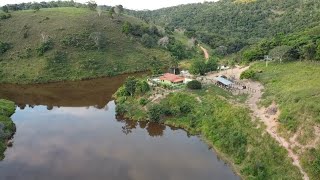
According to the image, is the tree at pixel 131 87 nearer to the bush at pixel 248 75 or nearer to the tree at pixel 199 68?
the tree at pixel 199 68

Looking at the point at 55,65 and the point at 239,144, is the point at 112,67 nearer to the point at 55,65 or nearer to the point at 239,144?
the point at 55,65

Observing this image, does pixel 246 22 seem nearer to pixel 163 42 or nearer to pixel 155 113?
pixel 163 42

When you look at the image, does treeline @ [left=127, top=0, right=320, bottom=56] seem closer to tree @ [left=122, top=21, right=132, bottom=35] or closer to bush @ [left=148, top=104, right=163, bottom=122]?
tree @ [left=122, top=21, right=132, bottom=35]

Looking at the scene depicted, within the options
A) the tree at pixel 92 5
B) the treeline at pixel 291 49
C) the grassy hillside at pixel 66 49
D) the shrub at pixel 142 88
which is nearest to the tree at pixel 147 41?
the grassy hillside at pixel 66 49

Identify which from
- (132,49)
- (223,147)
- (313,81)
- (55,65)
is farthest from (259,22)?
(223,147)

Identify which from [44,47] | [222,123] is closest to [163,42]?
[44,47]
